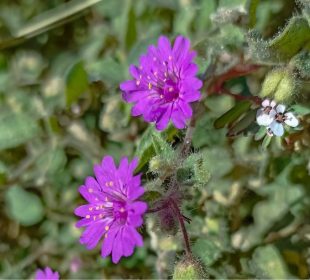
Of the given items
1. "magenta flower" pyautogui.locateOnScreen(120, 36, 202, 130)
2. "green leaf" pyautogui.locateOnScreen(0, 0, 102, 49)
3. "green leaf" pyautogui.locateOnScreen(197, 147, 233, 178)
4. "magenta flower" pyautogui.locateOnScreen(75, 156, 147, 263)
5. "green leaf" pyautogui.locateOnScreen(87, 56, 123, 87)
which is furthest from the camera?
"green leaf" pyautogui.locateOnScreen(0, 0, 102, 49)

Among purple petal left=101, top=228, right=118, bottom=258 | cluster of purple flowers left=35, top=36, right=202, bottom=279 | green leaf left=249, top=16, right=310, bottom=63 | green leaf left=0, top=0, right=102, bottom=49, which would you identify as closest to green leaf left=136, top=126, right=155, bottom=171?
cluster of purple flowers left=35, top=36, right=202, bottom=279

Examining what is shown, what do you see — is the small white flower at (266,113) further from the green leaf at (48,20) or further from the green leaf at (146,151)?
the green leaf at (48,20)

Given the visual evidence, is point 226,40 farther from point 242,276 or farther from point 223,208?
point 242,276

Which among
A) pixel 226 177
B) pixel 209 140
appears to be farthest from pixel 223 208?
pixel 209 140

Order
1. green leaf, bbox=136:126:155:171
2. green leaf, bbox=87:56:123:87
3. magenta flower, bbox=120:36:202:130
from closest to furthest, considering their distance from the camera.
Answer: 1. magenta flower, bbox=120:36:202:130
2. green leaf, bbox=136:126:155:171
3. green leaf, bbox=87:56:123:87

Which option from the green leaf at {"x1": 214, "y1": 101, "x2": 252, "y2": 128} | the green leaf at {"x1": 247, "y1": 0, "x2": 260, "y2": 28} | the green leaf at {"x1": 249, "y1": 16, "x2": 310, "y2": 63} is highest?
the green leaf at {"x1": 247, "y1": 0, "x2": 260, "y2": 28}

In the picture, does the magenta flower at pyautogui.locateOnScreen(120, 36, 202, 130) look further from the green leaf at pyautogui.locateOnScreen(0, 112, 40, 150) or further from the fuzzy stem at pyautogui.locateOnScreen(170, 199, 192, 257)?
the green leaf at pyautogui.locateOnScreen(0, 112, 40, 150)
